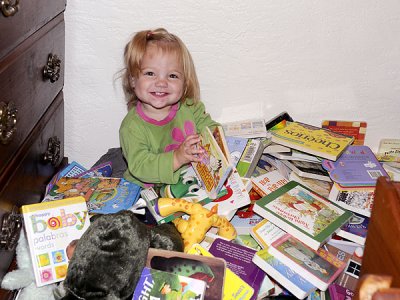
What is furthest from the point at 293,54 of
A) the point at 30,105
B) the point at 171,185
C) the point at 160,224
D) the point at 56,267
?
the point at 56,267

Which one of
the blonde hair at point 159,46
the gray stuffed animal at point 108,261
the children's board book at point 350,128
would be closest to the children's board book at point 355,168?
the children's board book at point 350,128

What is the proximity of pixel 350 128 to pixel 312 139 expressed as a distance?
218 millimetres

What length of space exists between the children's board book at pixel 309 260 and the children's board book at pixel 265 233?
0.02 metres

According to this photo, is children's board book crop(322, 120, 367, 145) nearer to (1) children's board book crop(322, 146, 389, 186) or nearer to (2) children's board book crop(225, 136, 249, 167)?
(1) children's board book crop(322, 146, 389, 186)

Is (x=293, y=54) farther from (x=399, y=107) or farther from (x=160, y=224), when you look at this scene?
(x=160, y=224)

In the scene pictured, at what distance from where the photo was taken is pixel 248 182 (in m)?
1.25

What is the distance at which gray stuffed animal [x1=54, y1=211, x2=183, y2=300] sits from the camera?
877 mm

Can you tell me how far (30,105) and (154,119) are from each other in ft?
1.17

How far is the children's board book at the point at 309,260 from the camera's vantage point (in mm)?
1014

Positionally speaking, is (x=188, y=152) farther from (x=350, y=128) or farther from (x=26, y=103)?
(x=350, y=128)

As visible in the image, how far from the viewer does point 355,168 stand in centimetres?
132

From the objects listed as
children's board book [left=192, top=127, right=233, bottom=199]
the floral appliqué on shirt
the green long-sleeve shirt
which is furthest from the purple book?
the floral appliqué on shirt

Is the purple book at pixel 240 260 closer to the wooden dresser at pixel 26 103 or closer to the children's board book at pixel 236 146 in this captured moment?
the children's board book at pixel 236 146

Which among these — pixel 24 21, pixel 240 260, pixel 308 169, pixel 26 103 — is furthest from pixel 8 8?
pixel 308 169
